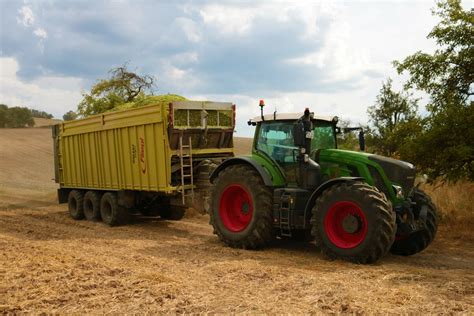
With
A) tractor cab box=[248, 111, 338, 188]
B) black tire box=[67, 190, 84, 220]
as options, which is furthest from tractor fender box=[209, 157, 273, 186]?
black tire box=[67, 190, 84, 220]

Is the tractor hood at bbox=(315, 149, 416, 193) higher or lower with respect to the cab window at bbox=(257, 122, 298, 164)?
lower

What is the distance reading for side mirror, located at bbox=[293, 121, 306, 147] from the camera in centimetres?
767

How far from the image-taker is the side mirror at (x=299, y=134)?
767 centimetres

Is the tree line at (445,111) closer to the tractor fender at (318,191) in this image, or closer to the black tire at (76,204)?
the tractor fender at (318,191)

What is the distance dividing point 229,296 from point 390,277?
2.13 m

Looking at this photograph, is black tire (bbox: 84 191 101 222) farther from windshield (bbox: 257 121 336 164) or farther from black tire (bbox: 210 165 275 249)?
windshield (bbox: 257 121 336 164)

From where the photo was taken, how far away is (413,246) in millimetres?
7926

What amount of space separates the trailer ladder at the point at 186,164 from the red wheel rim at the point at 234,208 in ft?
6.83

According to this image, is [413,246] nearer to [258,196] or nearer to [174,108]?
[258,196]

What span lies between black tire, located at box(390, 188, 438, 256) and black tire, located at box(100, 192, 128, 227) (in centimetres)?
659

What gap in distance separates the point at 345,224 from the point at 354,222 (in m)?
0.15

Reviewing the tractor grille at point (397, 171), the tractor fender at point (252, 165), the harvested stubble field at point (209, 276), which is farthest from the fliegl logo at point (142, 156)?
the tractor grille at point (397, 171)

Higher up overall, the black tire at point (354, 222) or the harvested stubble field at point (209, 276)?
the black tire at point (354, 222)

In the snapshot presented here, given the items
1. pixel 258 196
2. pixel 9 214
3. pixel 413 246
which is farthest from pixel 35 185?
pixel 413 246
